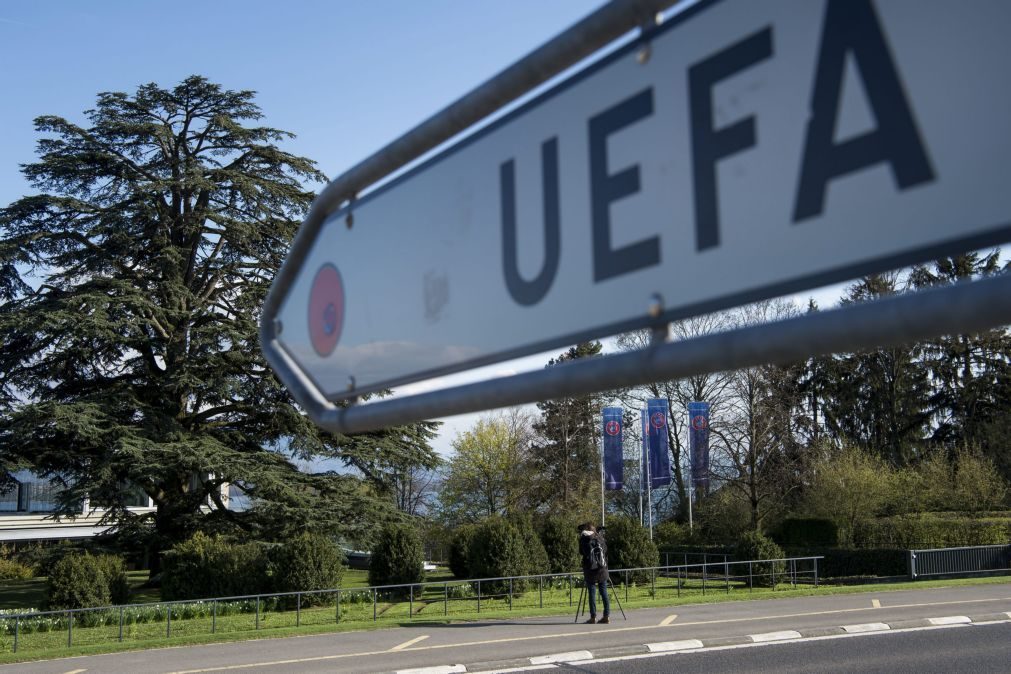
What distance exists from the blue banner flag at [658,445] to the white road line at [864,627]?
17.3 meters

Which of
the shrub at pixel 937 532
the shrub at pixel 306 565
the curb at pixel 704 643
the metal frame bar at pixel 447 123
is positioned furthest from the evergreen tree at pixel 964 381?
the metal frame bar at pixel 447 123

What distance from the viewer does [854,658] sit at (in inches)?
521

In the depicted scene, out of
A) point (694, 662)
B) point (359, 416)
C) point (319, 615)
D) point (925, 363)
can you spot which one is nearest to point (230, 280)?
point (319, 615)

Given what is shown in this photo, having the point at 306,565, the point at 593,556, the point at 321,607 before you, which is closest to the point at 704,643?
the point at 593,556

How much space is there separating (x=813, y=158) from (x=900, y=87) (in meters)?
0.12

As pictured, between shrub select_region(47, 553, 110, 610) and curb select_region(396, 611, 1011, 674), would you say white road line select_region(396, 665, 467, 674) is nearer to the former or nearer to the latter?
curb select_region(396, 611, 1011, 674)

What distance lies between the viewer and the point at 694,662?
1327 cm

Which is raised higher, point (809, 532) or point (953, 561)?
point (809, 532)

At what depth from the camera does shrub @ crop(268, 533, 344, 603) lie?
21922 mm

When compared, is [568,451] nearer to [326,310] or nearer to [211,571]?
[211,571]

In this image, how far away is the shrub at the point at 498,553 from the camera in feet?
76.1

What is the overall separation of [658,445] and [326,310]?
106 feet

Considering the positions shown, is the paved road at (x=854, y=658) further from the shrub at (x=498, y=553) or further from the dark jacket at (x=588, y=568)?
the shrub at (x=498, y=553)

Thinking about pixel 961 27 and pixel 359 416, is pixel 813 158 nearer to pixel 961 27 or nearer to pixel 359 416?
pixel 961 27
